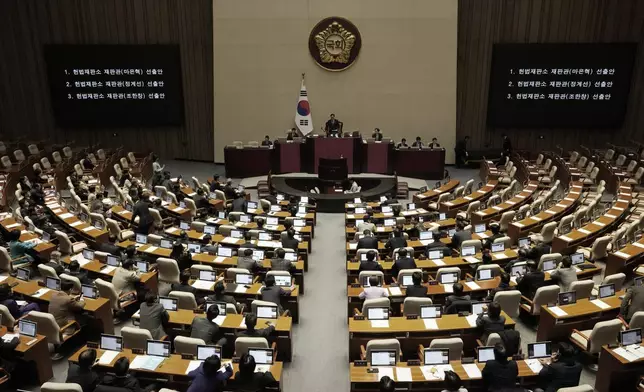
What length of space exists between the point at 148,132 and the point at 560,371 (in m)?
20.1

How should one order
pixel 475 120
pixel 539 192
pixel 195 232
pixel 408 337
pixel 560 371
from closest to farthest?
pixel 560 371 → pixel 408 337 → pixel 195 232 → pixel 539 192 → pixel 475 120

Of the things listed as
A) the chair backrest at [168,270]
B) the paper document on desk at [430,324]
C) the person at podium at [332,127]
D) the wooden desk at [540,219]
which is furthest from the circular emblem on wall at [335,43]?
the paper document on desk at [430,324]

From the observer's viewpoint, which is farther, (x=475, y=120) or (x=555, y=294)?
(x=475, y=120)

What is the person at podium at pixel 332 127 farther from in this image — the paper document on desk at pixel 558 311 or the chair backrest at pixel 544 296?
the paper document on desk at pixel 558 311

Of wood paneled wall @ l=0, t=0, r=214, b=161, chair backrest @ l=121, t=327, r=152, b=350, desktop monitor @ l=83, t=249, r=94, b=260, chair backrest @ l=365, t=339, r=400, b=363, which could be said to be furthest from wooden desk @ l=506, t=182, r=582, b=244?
wood paneled wall @ l=0, t=0, r=214, b=161

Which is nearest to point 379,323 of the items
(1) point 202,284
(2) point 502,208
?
(1) point 202,284

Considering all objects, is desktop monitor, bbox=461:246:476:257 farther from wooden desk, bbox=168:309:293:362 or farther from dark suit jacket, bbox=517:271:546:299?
wooden desk, bbox=168:309:293:362

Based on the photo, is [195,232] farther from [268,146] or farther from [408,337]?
[268,146]

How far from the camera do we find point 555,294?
847cm

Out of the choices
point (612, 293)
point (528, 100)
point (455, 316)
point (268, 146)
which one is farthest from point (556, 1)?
point (455, 316)

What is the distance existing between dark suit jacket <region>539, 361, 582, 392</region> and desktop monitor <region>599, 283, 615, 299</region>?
2.58 meters

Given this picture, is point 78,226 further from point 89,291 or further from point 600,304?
point 600,304

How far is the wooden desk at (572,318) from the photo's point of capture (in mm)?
7977

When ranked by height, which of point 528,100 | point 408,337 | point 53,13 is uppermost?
point 53,13
